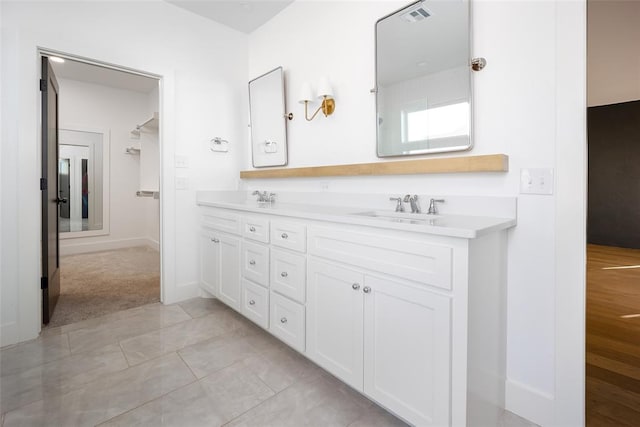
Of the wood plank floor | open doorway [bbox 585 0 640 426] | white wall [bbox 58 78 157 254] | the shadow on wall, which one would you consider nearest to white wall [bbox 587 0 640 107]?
open doorway [bbox 585 0 640 426]

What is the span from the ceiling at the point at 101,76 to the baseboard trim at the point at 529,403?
4.77 m

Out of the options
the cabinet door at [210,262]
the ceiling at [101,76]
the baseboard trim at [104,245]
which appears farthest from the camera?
the baseboard trim at [104,245]

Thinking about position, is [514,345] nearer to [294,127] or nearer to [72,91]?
[294,127]

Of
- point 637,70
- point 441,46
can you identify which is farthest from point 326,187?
point 637,70

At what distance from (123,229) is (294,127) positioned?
4045mm

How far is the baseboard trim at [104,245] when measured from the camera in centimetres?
480

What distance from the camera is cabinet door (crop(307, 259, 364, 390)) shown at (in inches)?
58.4

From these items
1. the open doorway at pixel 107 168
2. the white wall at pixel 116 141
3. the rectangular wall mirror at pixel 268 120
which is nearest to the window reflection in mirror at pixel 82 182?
the open doorway at pixel 107 168

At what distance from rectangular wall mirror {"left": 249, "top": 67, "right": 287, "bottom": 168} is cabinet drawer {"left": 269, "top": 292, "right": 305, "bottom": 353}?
1.34m

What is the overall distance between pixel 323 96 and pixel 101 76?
403cm

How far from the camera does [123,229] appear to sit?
533cm

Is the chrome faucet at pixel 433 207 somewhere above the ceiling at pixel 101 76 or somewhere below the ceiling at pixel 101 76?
below

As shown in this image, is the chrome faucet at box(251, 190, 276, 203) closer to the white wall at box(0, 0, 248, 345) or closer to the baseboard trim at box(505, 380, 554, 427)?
the white wall at box(0, 0, 248, 345)

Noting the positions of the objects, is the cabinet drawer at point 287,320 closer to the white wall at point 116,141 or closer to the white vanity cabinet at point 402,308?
the white vanity cabinet at point 402,308
